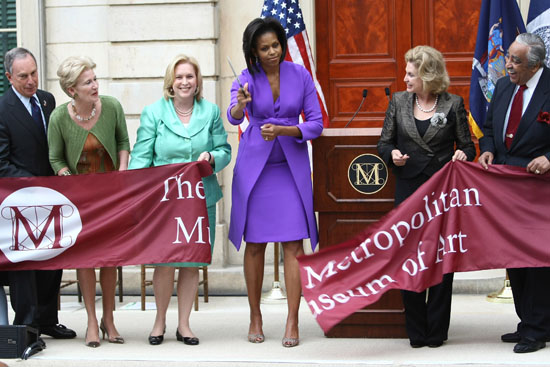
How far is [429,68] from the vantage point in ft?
20.4

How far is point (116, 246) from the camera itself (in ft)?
21.4

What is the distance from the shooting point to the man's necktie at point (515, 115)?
6.24 metres

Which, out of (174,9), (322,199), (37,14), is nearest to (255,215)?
(322,199)

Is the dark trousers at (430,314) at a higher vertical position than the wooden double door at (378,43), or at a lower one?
lower

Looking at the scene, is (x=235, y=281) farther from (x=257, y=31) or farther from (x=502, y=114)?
(x=502, y=114)

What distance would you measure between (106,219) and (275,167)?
123cm

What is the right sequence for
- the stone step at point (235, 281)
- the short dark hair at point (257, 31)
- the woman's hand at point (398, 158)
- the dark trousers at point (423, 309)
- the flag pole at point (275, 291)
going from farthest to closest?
the stone step at point (235, 281) → the flag pole at point (275, 291) → the short dark hair at point (257, 31) → the dark trousers at point (423, 309) → the woman's hand at point (398, 158)

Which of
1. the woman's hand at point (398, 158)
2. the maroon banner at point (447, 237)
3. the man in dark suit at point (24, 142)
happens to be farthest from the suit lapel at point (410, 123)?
the man in dark suit at point (24, 142)

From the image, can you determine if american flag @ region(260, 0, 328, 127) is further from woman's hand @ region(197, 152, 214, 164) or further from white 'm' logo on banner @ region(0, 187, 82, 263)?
white 'm' logo on banner @ region(0, 187, 82, 263)

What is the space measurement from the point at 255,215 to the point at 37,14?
4303mm

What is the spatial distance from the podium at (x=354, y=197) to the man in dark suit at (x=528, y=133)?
746mm

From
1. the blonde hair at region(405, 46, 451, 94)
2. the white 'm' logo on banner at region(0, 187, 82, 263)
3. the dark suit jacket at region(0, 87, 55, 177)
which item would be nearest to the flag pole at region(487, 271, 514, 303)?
the blonde hair at region(405, 46, 451, 94)

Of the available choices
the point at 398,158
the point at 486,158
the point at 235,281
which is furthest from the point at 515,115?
the point at 235,281

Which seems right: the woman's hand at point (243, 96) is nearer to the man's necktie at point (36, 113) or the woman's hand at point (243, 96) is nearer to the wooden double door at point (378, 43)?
the man's necktie at point (36, 113)
